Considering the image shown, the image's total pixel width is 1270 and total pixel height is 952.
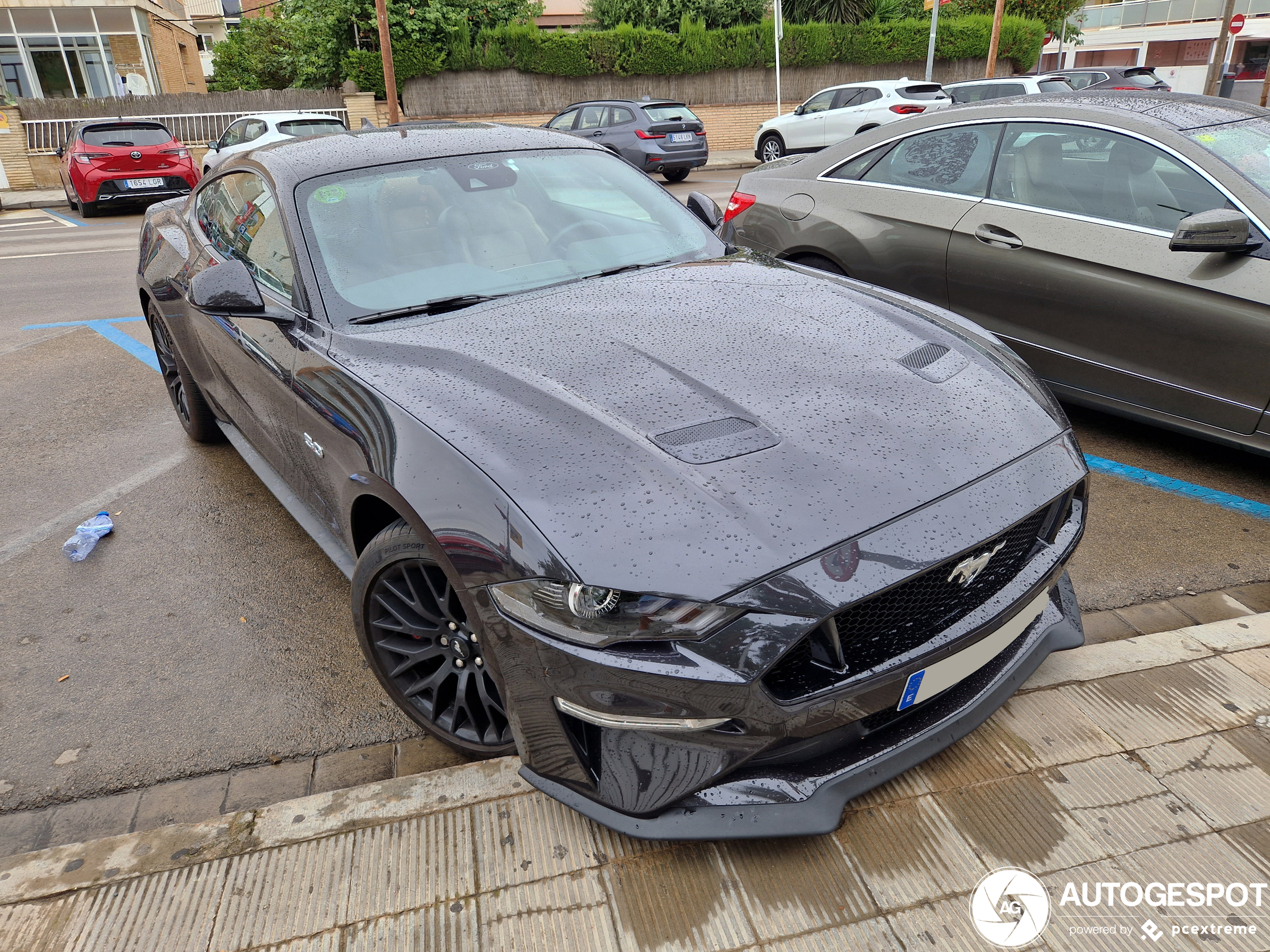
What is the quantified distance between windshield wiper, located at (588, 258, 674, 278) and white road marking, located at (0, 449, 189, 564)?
2.74 meters

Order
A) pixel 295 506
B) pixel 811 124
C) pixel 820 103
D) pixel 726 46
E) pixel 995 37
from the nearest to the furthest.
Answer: pixel 295 506
pixel 811 124
pixel 820 103
pixel 995 37
pixel 726 46

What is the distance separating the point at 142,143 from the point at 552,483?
648 inches

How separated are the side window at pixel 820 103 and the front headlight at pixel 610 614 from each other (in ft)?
59.1

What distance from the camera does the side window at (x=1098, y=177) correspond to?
3832mm

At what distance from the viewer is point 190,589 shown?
11.8 feet

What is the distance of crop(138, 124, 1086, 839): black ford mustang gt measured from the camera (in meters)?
1.87

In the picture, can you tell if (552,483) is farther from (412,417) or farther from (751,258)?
(751,258)

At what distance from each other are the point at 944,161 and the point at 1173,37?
48482mm

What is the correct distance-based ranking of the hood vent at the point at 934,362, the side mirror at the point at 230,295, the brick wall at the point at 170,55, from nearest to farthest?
the hood vent at the point at 934,362 < the side mirror at the point at 230,295 < the brick wall at the point at 170,55

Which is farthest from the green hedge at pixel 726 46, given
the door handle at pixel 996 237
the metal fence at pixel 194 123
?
the door handle at pixel 996 237

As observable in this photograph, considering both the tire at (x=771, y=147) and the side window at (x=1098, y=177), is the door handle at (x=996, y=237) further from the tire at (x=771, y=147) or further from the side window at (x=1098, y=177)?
the tire at (x=771, y=147)

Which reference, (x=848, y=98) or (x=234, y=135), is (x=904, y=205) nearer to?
(x=848, y=98)

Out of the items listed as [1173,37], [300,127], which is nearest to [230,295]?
[300,127]

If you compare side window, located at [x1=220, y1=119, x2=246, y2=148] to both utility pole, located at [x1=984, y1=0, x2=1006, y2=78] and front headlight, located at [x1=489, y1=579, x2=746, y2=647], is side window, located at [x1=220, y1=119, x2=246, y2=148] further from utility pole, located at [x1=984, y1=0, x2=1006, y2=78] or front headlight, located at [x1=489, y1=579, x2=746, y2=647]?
utility pole, located at [x1=984, y1=0, x2=1006, y2=78]
